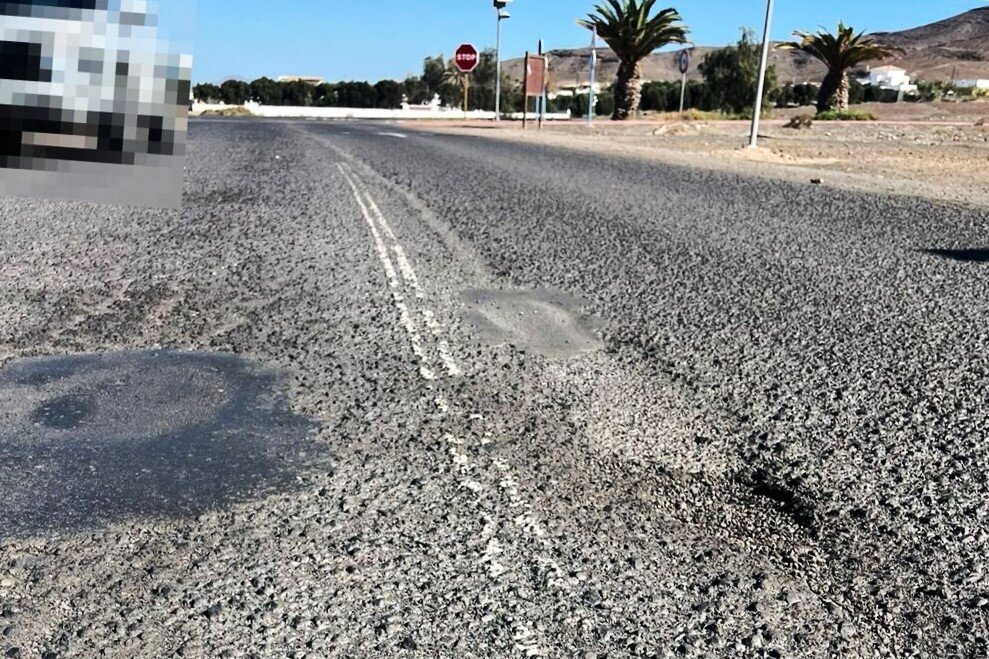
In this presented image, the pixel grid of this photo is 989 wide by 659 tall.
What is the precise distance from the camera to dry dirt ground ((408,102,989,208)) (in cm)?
1648

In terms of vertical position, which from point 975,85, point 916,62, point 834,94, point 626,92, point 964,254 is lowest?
point 964,254

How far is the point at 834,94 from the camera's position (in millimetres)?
48688

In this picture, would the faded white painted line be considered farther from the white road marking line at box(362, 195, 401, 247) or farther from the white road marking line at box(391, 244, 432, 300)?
the white road marking line at box(362, 195, 401, 247)

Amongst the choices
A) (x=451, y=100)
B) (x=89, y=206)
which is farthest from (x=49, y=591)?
(x=451, y=100)

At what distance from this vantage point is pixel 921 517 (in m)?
3.32

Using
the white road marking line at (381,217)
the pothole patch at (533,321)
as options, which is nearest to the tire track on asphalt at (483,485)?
the pothole patch at (533,321)

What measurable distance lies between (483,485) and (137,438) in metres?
1.46

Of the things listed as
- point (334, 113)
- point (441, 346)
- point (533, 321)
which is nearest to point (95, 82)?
point (441, 346)

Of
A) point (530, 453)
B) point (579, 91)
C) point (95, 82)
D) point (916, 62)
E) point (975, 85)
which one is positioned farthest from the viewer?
point (916, 62)

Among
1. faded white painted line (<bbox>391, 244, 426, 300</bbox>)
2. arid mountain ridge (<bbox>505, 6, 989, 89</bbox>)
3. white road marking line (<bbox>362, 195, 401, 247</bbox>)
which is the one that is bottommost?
faded white painted line (<bbox>391, 244, 426, 300</bbox>)

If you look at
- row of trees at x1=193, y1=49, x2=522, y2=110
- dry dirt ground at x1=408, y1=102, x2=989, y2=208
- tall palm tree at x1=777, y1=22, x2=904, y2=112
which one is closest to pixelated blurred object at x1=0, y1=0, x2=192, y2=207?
dry dirt ground at x1=408, y1=102, x2=989, y2=208

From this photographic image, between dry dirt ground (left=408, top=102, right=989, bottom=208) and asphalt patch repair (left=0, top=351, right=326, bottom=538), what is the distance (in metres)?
11.2

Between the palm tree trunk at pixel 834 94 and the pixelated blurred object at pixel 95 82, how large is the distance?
158 ft

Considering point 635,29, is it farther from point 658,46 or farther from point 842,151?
point 842,151
